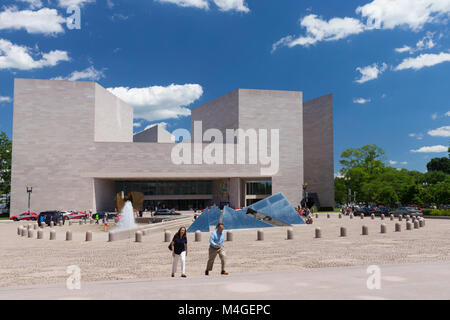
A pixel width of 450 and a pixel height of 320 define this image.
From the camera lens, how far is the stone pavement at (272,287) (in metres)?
8.04

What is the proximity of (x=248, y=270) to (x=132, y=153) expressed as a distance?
172 feet

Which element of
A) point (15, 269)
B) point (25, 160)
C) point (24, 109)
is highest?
point (24, 109)

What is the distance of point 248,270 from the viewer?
1167 cm

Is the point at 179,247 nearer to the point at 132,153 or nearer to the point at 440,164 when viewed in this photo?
the point at 132,153

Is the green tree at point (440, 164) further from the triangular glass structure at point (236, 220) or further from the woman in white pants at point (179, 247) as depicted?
the woman in white pants at point (179, 247)

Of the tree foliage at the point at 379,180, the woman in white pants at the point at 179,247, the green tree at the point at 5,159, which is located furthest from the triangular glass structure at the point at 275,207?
the green tree at the point at 5,159

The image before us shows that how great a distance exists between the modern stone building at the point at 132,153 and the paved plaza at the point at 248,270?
4107 cm

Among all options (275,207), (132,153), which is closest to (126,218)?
(275,207)

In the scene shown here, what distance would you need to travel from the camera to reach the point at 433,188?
52469 mm

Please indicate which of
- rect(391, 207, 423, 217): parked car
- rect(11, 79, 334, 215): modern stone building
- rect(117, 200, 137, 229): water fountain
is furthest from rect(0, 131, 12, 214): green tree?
rect(391, 207, 423, 217): parked car
